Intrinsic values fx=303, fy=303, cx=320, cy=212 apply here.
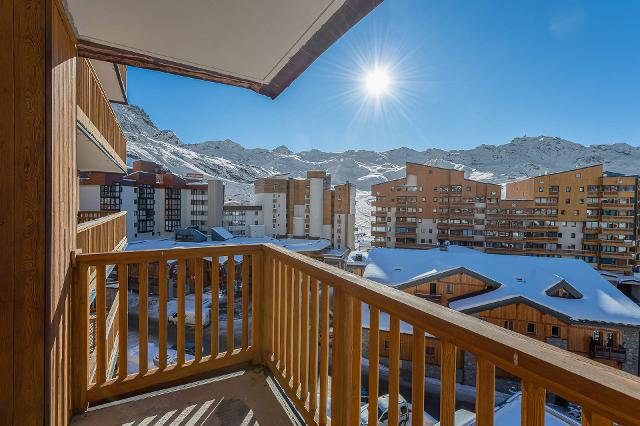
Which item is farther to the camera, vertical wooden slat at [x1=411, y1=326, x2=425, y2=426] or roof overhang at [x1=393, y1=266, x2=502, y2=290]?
roof overhang at [x1=393, y1=266, x2=502, y2=290]

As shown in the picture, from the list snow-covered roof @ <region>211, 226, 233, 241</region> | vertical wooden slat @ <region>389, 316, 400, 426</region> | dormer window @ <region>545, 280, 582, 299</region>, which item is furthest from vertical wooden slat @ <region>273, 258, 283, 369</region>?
snow-covered roof @ <region>211, 226, 233, 241</region>

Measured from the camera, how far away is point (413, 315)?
0.94 metres

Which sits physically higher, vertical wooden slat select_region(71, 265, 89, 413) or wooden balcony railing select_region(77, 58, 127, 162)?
wooden balcony railing select_region(77, 58, 127, 162)

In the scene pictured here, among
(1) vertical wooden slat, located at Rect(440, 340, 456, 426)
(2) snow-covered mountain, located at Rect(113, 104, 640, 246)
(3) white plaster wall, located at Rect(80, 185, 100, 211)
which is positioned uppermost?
(2) snow-covered mountain, located at Rect(113, 104, 640, 246)

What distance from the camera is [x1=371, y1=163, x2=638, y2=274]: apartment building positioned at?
23.1 m

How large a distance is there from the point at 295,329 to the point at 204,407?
71 centimetres

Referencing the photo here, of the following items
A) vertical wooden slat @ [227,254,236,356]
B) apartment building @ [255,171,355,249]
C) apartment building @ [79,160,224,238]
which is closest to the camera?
vertical wooden slat @ [227,254,236,356]

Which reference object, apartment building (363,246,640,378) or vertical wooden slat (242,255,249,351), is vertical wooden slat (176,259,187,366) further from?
apartment building (363,246,640,378)

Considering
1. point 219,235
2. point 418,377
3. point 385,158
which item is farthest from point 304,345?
point 385,158

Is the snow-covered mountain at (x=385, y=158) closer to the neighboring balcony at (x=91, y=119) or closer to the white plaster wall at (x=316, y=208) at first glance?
the white plaster wall at (x=316, y=208)

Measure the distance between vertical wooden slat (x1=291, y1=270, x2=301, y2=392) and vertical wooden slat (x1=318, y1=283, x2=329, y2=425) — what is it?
282 mm

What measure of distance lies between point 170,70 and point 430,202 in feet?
83.3

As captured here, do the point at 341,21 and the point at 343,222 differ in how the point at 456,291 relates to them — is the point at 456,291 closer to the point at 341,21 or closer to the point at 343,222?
the point at 341,21

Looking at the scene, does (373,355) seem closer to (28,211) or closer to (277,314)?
(277,314)
